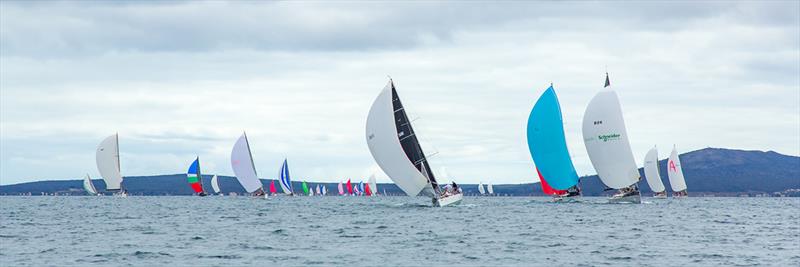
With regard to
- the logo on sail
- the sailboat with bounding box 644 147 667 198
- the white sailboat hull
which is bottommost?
the white sailboat hull

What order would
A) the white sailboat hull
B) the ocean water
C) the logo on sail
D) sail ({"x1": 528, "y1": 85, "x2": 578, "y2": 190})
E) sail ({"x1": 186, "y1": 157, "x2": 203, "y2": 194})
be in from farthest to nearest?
sail ({"x1": 186, "y1": 157, "x2": 203, "y2": 194}) < sail ({"x1": 528, "y1": 85, "x2": 578, "y2": 190}) < the logo on sail < the white sailboat hull < the ocean water

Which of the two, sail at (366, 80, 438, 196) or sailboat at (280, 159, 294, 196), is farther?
sailboat at (280, 159, 294, 196)

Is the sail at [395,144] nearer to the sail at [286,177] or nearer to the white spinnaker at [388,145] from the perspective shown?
the white spinnaker at [388,145]

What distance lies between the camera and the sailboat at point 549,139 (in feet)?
277

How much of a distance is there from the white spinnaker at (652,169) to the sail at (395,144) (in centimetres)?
6804

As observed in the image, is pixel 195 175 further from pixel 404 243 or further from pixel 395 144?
pixel 404 243

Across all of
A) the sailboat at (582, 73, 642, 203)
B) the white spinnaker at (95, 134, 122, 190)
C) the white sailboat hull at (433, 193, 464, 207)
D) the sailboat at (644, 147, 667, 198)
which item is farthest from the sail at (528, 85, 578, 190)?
the white spinnaker at (95, 134, 122, 190)

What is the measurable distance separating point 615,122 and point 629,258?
45394 millimetres

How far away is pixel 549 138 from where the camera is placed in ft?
277

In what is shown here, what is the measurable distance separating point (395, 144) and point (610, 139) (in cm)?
2177

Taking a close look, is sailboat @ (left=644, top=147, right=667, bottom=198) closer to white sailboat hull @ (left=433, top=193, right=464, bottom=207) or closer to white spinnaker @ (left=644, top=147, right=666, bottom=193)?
white spinnaker @ (left=644, top=147, right=666, bottom=193)

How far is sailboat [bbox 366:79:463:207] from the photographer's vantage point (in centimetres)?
6694

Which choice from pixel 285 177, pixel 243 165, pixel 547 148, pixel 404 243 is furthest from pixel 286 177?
pixel 404 243

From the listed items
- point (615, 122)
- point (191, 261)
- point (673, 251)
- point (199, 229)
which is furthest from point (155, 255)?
point (615, 122)
